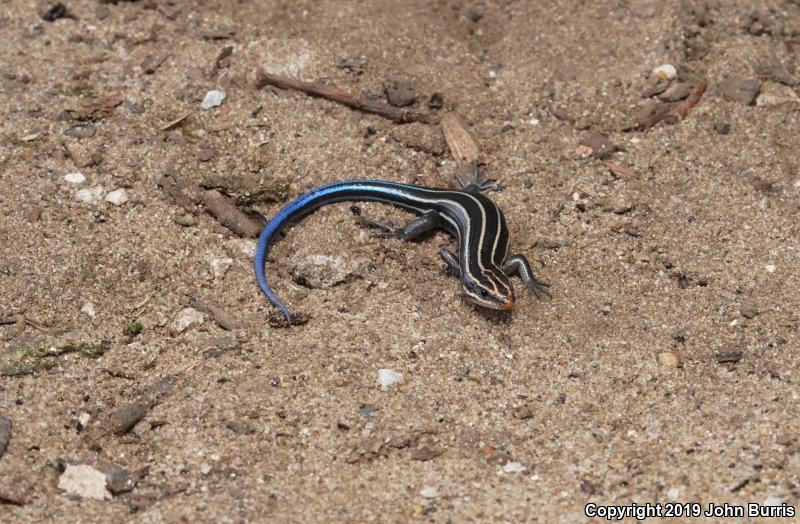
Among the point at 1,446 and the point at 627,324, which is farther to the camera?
the point at 627,324

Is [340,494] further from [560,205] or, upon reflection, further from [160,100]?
[160,100]

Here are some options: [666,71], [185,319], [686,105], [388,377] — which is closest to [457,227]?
[388,377]

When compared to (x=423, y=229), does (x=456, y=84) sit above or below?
above

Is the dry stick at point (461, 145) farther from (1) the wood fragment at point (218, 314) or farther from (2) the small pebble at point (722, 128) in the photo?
(1) the wood fragment at point (218, 314)

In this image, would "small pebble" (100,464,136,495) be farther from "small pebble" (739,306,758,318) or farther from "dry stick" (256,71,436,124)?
"small pebble" (739,306,758,318)

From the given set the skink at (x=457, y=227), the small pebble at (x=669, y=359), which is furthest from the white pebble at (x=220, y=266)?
the small pebble at (x=669, y=359)

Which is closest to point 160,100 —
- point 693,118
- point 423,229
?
point 423,229

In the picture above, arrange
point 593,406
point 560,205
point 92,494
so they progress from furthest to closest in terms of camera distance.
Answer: point 560,205 → point 593,406 → point 92,494

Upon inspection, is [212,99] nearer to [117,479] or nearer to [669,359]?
[117,479]
